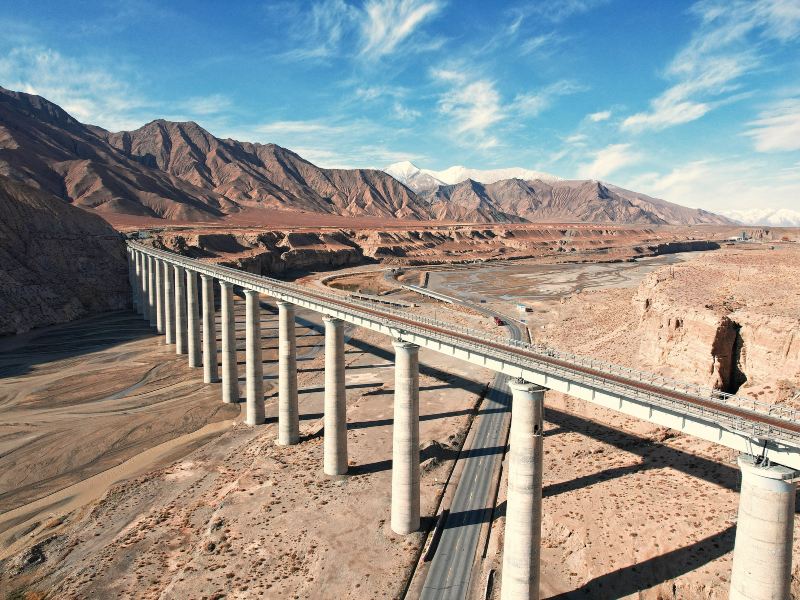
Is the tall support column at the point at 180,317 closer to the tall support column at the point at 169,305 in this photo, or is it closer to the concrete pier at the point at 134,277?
the tall support column at the point at 169,305

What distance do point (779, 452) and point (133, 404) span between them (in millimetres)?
61175

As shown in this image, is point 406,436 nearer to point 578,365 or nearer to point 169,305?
point 578,365

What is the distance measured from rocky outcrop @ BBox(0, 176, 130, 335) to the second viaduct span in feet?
209

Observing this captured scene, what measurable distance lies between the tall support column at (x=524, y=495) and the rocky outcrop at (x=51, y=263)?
98525 mm

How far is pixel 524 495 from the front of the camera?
78.9 feet

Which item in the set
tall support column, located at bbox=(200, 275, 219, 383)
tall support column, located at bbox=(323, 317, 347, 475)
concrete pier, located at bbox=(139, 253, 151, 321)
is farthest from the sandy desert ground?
concrete pier, located at bbox=(139, 253, 151, 321)

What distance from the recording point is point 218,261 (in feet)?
429

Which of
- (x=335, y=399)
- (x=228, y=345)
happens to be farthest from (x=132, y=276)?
(x=335, y=399)

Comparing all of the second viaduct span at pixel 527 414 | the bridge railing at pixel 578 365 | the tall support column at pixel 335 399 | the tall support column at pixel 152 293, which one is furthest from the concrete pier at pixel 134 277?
the tall support column at pixel 335 399

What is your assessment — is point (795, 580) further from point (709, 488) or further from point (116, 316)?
point (116, 316)

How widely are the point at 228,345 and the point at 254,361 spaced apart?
679cm

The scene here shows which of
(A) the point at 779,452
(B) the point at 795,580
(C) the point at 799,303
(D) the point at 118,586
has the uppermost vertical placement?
(C) the point at 799,303

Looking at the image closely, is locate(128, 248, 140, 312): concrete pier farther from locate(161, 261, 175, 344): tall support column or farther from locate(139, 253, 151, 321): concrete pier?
locate(161, 261, 175, 344): tall support column

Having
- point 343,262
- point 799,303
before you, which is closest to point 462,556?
point 799,303
